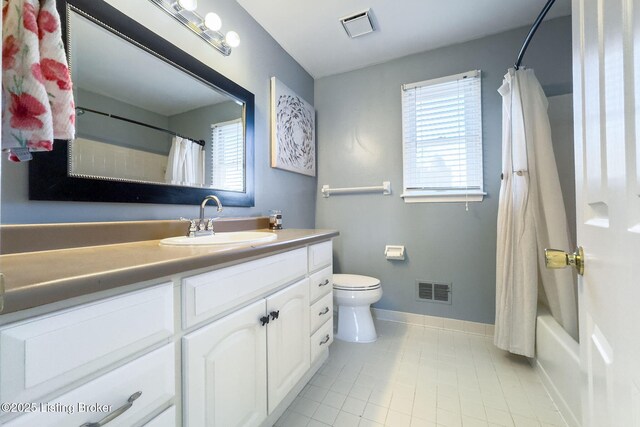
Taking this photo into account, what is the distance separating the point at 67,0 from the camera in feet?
2.90

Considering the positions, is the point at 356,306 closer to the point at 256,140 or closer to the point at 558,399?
the point at 558,399

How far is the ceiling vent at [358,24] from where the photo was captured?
1729mm

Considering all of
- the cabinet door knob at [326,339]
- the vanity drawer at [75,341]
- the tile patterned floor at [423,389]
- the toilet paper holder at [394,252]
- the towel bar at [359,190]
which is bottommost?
the tile patterned floor at [423,389]

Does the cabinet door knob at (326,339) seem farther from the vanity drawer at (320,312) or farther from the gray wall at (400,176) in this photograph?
the gray wall at (400,176)

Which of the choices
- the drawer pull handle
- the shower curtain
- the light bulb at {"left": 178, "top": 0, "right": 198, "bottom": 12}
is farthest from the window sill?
the drawer pull handle

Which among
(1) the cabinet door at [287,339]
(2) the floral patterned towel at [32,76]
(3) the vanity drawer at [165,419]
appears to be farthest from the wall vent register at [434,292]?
(2) the floral patterned towel at [32,76]

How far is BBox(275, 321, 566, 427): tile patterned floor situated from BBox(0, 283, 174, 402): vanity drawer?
2.97 ft

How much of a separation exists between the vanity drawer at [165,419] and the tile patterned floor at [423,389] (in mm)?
671

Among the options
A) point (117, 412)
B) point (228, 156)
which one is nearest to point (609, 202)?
point (117, 412)

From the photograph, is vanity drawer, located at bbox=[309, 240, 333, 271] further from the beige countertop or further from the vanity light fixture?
the vanity light fixture

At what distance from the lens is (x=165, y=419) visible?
2.16 ft

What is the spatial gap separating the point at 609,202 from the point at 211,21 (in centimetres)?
167

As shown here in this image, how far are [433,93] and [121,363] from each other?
240cm

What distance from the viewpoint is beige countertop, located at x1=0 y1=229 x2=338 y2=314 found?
44 centimetres
